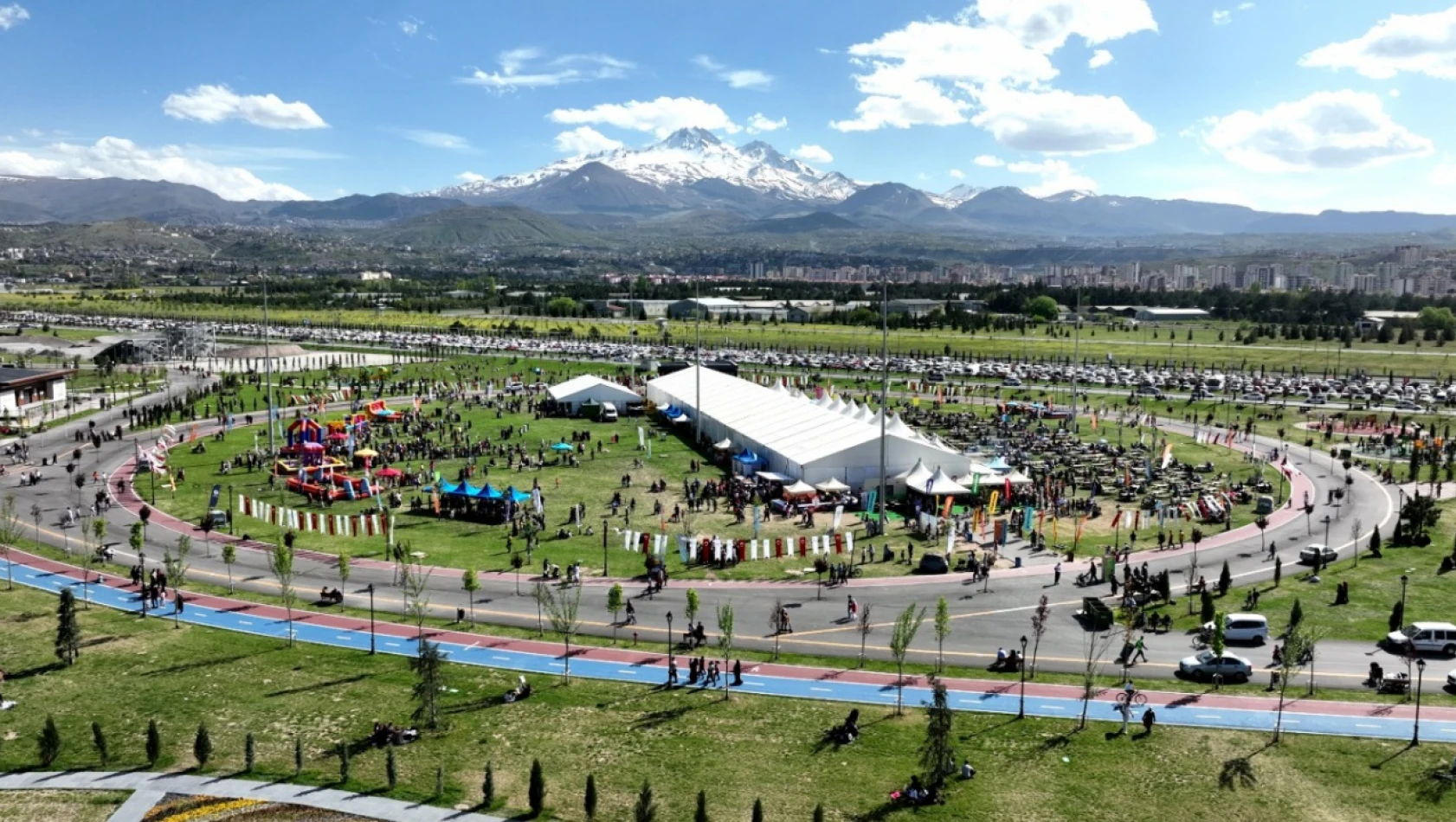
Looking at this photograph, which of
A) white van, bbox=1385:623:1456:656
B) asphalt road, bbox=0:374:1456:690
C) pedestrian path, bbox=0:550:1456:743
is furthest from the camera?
asphalt road, bbox=0:374:1456:690

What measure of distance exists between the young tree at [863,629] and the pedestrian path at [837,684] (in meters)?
1.08

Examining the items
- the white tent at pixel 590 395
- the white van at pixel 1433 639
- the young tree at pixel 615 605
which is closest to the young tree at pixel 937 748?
the young tree at pixel 615 605

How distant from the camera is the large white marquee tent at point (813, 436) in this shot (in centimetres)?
5566

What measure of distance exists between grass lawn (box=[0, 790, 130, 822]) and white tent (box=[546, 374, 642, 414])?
65603 millimetres

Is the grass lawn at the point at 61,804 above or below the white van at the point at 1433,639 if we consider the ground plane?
below

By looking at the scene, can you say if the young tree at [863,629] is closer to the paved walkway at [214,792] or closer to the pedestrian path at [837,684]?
the pedestrian path at [837,684]

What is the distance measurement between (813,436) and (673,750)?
118 feet

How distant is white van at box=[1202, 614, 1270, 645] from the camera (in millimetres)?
34094

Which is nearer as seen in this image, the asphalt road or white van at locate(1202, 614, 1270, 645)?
the asphalt road

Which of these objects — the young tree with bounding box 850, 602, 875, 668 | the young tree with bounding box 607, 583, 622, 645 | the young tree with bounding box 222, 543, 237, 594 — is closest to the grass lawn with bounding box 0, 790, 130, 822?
the young tree with bounding box 607, 583, 622, 645

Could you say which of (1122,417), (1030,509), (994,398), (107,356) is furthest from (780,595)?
(107,356)

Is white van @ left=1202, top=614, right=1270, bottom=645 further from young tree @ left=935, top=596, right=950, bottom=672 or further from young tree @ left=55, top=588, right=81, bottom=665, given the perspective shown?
young tree @ left=55, top=588, right=81, bottom=665

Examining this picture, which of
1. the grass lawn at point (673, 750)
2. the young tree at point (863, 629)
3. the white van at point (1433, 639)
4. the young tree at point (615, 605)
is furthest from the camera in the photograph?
the young tree at point (615, 605)

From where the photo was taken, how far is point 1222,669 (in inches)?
1220
